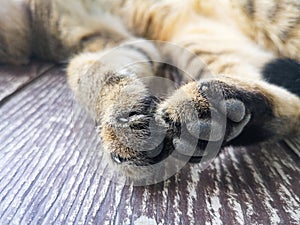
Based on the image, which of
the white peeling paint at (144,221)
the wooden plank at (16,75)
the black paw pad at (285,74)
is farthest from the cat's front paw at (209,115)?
the wooden plank at (16,75)

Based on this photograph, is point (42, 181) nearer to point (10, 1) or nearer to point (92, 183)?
point (92, 183)

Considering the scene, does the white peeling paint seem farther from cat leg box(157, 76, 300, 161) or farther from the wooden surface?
cat leg box(157, 76, 300, 161)

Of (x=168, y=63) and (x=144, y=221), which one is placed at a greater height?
(x=144, y=221)

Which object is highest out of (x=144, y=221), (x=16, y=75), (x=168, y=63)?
(x=144, y=221)

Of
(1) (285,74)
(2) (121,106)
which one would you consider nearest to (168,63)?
(1) (285,74)

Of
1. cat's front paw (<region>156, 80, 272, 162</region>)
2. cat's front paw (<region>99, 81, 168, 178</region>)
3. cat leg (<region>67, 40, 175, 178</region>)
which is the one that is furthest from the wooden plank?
cat's front paw (<region>156, 80, 272, 162</region>)

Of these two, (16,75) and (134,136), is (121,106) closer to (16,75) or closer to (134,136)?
(134,136)

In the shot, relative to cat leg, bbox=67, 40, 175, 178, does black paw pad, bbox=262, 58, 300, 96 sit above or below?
above
